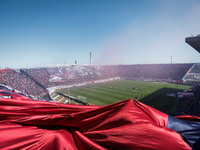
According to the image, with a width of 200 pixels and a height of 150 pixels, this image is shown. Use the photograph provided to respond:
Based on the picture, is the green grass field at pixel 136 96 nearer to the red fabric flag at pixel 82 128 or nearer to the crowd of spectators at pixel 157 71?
the crowd of spectators at pixel 157 71

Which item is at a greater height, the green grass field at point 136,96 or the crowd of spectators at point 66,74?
the crowd of spectators at point 66,74

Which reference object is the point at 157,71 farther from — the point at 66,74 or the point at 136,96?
the point at 66,74

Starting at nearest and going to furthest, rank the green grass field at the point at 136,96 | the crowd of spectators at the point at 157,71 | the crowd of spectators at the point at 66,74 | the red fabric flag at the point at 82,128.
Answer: the red fabric flag at the point at 82,128
the green grass field at the point at 136,96
the crowd of spectators at the point at 66,74
the crowd of spectators at the point at 157,71

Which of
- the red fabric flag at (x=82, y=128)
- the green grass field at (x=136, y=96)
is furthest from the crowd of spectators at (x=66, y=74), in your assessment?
the red fabric flag at (x=82, y=128)

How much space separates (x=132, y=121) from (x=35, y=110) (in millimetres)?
2141

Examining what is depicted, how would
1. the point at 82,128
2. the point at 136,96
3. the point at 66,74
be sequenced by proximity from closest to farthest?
the point at 82,128 → the point at 136,96 → the point at 66,74

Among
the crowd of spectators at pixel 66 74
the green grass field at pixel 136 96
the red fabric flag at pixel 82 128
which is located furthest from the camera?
the crowd of spectators at pixel 66 74

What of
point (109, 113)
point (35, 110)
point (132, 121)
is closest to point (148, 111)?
point (132, 121)

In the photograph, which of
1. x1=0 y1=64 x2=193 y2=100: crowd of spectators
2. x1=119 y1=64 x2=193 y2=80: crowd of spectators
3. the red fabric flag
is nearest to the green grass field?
x1=0 y1=64 x2=193 y2=100: crowd of spectators

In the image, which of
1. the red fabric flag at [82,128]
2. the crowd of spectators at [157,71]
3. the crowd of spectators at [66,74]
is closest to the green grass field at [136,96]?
the crowd of spectators at [66,74]

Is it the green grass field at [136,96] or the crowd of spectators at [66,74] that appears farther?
the crowd of spectators at [66,74]

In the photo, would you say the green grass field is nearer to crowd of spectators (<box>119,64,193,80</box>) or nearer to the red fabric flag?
crowd of spectators (<box>119,64,193,80</box>)

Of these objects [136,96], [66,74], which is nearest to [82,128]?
[136,96]

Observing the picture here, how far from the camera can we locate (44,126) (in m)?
2.37
